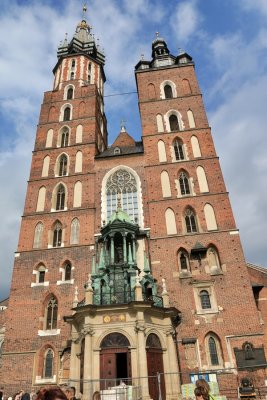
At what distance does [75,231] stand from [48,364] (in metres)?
7.79

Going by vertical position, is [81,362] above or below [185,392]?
above

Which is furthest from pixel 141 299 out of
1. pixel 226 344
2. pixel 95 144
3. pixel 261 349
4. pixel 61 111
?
pixel 61 111

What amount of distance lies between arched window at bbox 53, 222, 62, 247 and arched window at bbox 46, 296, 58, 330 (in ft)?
11.8

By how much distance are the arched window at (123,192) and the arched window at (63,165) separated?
366 centimetres

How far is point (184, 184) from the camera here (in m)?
23.4

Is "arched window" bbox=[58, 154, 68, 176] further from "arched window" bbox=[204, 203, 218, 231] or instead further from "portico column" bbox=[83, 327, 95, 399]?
"portico column" bbox=[83, 327, 95, 399]

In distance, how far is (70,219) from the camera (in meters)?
22.6

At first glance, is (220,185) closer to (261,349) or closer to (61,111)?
(261,349)

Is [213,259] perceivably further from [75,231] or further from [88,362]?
[88,362]

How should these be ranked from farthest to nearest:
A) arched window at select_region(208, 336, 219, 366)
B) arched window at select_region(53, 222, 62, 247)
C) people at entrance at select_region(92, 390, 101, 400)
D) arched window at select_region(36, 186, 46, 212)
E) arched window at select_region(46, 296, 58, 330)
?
arched window at select_region(36, 186, 46, 212), arched window at select_region(53, 222, 62, 247), arched window at select_region(46, 296, 58, 330), arched window at select_region(208, 336, 219, 366), people at entrance at select_region(92, 390, 101, 400)

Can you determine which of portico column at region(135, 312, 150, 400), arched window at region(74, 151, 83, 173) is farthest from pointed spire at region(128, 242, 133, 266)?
Result: arched window at region(74, 151, 83, 173)

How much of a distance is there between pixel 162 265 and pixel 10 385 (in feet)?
32.6

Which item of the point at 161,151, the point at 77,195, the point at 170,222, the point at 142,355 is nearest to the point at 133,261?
the point at 170,222

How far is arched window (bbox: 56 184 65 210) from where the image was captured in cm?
2370
